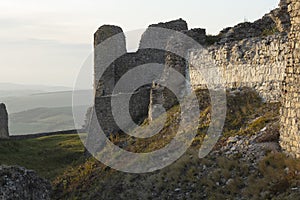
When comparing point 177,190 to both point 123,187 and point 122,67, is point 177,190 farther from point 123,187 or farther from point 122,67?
point 122,67

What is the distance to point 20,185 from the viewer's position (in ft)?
39.3

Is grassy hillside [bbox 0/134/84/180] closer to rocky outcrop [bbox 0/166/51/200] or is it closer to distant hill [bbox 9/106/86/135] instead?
rocky outcrop [bbox 0/166/51/200]

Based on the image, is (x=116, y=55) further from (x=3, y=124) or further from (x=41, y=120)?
(x=41, y=120)

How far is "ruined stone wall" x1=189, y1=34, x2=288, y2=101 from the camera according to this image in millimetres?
14734

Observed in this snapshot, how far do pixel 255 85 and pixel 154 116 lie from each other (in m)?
5.35

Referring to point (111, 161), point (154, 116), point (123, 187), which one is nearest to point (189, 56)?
point (154, 116)

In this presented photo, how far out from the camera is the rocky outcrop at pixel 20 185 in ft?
38.0

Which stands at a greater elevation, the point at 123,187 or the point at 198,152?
the point at 198,152

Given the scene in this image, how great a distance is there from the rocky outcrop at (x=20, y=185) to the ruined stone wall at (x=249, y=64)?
7.96 metres

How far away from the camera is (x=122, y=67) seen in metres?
26.8

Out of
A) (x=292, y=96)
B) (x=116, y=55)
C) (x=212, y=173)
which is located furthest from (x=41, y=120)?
(x=292, y=96)

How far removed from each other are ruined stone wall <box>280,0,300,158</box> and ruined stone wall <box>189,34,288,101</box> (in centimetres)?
278

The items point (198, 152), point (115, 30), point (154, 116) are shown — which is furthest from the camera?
point (115, 30)

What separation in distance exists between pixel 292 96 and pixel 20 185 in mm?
7526
